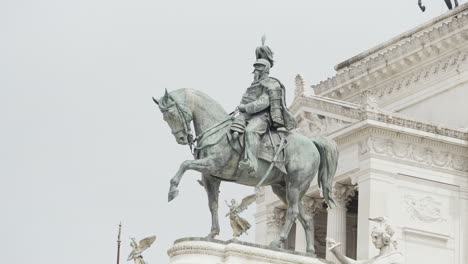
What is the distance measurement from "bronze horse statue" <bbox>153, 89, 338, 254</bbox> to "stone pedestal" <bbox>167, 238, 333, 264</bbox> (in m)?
0.95

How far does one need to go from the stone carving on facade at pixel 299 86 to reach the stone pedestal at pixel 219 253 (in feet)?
84.7

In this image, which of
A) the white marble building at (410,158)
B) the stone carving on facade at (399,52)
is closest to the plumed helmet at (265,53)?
the white marble building at (410,158)

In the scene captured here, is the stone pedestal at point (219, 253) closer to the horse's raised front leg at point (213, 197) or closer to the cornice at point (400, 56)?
the horse's raised front leg at point (213, 197)

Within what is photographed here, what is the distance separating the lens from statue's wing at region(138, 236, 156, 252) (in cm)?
3073

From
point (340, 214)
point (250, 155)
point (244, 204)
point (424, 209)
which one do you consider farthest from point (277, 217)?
point (250, 155)

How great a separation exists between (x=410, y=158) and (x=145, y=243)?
21743mm

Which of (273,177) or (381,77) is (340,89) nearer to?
(381,77)

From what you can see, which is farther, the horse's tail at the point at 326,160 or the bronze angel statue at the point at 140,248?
the horse's tail at the point at 326,160

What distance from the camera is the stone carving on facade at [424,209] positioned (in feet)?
166

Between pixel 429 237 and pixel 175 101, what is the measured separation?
862 inches

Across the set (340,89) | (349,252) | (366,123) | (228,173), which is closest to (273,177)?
(228,173)

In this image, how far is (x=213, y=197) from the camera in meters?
30.4

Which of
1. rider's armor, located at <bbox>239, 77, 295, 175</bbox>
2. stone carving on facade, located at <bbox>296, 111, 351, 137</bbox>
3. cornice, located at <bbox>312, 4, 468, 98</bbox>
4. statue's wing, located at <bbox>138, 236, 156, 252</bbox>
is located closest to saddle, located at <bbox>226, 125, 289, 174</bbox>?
rider's armor, located at <bbox>239, 77, 295, 175</bbox>

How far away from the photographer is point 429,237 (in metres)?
50.8
